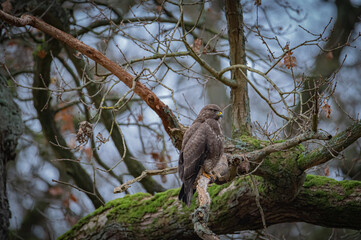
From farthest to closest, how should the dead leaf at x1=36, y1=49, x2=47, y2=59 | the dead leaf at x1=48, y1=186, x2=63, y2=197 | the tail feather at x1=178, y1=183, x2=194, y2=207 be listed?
the dead leaf at x1=48, y1=186, x2=63, y2=197 < the dead leaf at x1=36, y1=49, x2=47, y2=59 < the tail feather at x1=178, y1=183, x2=194, y2=207

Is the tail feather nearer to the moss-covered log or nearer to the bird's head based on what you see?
the moss-covered log

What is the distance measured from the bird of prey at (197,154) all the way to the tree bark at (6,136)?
104 inches

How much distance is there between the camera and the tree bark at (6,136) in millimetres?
5574

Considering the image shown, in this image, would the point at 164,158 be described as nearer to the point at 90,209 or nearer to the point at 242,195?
the point at 242,195

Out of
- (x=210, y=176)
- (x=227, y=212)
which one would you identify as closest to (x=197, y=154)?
(x=210, y=176)

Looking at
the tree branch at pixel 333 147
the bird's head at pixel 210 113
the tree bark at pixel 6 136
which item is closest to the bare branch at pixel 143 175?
the bird's head at pixel 210 113

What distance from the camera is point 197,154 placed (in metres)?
4.70

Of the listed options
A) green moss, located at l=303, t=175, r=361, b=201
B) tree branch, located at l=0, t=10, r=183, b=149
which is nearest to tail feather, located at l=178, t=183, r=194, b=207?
tree branch, located at l=0, t=10, r=183, b=149

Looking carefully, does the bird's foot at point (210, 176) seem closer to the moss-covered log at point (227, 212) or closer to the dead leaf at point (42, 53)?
the moss-covered log at point (227, 212)

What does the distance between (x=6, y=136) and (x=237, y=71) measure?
136 inches

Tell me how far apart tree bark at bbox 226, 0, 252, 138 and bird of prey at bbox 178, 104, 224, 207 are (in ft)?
1.86

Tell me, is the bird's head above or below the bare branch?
above

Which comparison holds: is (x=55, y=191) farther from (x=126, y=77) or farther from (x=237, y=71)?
(x=237, y=71)

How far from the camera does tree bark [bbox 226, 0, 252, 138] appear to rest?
5.41m
